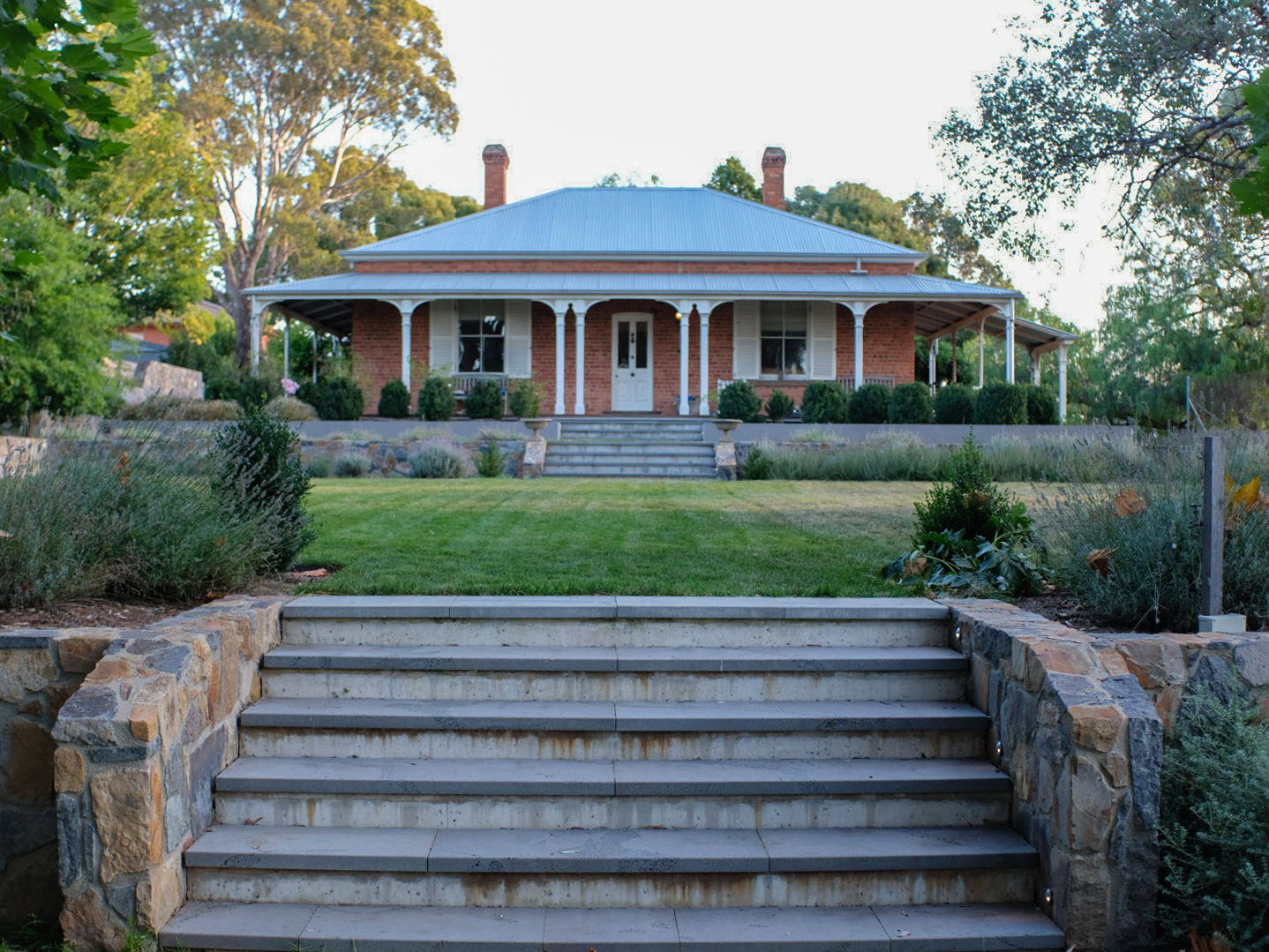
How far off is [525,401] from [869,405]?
6.31 m

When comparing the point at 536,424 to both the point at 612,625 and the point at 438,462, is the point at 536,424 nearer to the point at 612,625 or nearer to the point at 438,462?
the point at 438,462

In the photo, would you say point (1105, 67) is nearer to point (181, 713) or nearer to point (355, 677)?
point (355, 677)

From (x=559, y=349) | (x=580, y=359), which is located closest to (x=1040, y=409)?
(x=580, y=359)

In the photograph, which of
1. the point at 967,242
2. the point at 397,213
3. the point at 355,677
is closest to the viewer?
the point at 355,677

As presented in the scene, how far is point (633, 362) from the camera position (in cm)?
2444

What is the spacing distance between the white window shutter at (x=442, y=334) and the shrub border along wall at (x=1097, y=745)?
69.2 ft

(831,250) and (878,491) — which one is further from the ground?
(831,250)

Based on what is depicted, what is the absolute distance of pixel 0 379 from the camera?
54.9 ft

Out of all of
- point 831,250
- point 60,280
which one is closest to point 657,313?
point 831,250

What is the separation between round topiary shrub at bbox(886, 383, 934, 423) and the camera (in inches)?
682

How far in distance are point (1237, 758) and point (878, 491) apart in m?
8.13

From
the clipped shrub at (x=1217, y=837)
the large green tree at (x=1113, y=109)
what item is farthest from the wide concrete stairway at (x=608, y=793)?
the large green tree at (x=1113, y=109)

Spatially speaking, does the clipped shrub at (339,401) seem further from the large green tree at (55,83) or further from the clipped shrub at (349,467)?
the large green tree at (55,83)

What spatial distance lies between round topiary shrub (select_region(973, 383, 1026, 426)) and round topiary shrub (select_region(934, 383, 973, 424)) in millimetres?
202
